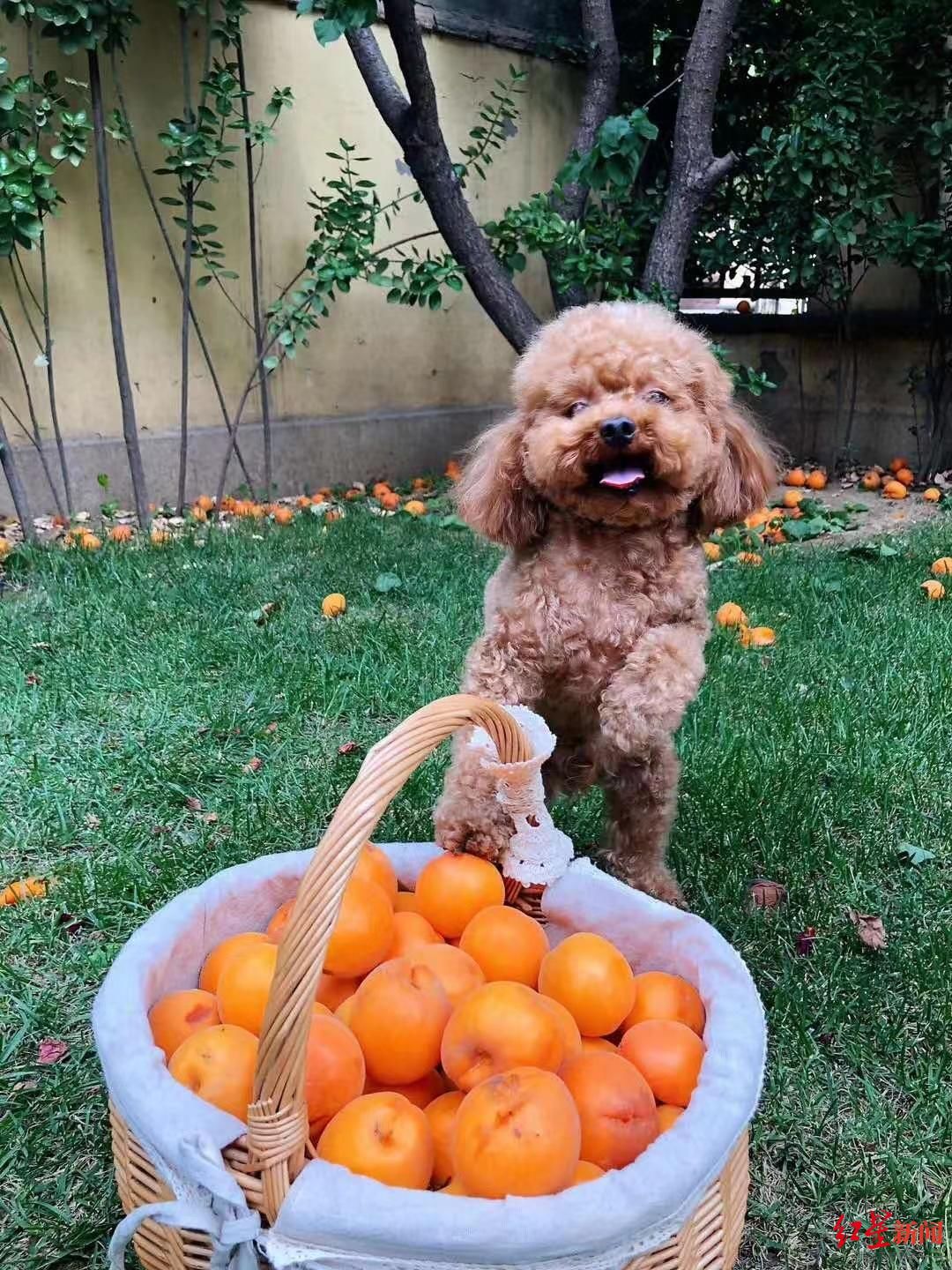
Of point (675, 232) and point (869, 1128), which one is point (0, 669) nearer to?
point (869, 1128)

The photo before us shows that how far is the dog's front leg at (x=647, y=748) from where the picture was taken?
6.20 feet

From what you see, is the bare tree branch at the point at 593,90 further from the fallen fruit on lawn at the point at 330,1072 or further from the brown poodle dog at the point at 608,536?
the fallen fruit on lawn at the point at 330,1072

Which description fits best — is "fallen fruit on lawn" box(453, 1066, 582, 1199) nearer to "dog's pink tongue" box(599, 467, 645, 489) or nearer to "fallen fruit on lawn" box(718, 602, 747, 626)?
"dog's pink tongue" box(599, 467, 645, 489)

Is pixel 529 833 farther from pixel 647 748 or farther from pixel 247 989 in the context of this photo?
pixel 247 989

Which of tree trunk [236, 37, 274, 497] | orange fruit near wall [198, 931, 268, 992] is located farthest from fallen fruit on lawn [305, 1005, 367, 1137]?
tree trunk [236, 37, 274, 497]

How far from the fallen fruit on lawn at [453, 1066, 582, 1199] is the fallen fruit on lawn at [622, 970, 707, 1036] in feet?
1.20

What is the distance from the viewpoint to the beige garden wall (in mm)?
5590

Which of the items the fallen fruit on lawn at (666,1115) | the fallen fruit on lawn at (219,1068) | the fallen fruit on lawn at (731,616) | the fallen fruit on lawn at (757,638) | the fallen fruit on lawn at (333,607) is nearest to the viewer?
the fallen fruit on lawn at (219,1068)

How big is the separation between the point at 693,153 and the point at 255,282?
2700 millimetres

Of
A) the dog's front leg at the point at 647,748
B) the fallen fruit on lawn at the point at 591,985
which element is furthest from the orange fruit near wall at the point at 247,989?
the dog's front leg at the point at 647,748

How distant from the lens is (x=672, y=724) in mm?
1938

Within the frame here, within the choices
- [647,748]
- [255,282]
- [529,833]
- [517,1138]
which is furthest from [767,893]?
[255,282]

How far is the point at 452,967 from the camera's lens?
1.57m

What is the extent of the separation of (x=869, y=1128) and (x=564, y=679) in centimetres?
98
